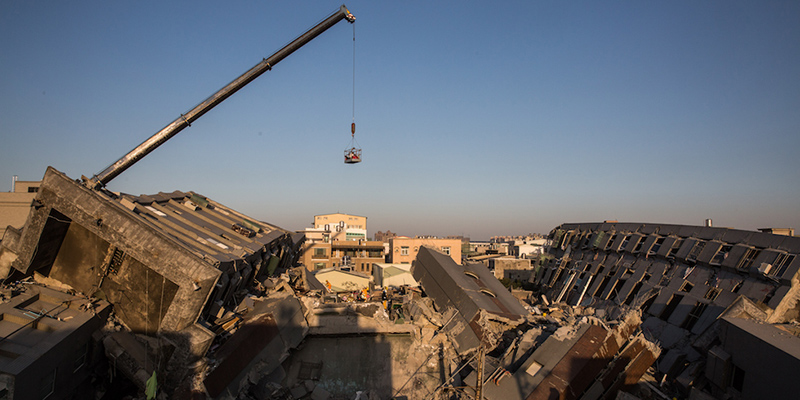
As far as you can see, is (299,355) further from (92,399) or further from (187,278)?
(92,399)

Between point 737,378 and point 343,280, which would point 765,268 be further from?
point 343,280

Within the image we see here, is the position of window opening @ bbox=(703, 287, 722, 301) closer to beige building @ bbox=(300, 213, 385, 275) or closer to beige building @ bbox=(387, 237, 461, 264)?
beige building @ bbox=(387, 237, 461, 264)

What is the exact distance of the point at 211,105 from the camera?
693 inches

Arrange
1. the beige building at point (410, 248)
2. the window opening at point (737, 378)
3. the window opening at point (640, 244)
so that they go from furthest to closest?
the beige building at point (410, 248)
the window opening at point (640, 244)
the window opening at point (737, 378)

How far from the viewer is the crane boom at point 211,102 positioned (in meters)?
15.8

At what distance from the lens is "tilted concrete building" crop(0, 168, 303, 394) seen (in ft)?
31.0

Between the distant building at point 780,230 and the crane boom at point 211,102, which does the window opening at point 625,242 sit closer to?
the distant building at point 780,230

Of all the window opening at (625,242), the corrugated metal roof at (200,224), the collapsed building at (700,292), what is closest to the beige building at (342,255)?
the corrugated metal roof at (200,224)

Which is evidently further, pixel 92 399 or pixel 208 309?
pixel 208 309

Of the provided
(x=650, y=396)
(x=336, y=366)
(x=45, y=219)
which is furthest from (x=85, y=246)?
(x=650, y=396)

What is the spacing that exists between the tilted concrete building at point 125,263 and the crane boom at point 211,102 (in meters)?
5.21

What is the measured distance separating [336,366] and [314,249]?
3259cm

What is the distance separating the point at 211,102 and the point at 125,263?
9.33m

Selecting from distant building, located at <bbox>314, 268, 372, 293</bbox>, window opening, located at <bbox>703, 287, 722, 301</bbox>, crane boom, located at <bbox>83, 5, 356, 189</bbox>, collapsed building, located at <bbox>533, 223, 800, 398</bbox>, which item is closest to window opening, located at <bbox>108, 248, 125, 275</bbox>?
crane boom, located at <bbox>83, 5, 356, 189</bbox>
